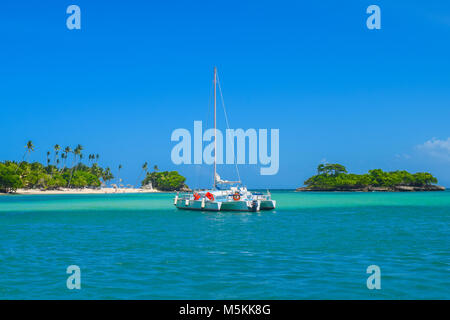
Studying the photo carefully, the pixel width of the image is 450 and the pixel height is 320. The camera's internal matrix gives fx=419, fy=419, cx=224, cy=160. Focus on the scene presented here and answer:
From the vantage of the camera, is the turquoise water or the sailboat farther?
the sailboat

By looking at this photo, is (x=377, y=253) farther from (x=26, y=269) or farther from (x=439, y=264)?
(x=26, y=269)

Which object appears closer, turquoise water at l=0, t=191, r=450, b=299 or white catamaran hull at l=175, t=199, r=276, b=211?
turquoise water at l=0, t=191, r=450, b=299

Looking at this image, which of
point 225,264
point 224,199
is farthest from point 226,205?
point 225,264

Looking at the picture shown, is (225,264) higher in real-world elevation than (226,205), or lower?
lower

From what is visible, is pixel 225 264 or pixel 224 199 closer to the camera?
pixel 225 264

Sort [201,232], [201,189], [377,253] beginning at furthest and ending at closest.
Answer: [201,189], [201,232], [377,253]

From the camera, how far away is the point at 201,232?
1275 inches

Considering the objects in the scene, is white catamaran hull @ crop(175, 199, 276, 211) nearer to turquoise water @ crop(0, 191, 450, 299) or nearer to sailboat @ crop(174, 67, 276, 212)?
sailboat @ crop(174, 67, 276, 212)

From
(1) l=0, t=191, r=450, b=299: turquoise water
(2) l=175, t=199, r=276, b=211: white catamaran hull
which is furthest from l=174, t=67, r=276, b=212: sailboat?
(1) l=0, t=191, r=450, b=299: turquoise water

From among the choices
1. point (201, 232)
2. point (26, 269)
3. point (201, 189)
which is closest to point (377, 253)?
point (201, 232)

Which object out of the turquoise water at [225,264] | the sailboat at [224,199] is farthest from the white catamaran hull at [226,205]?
the turquoise water at [225,264]

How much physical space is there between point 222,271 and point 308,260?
464cm

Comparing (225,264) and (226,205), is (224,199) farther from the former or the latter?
(225,264)

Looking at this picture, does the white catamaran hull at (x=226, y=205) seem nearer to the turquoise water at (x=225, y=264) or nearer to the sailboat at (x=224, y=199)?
the sailboat at (x=224, y=199)
